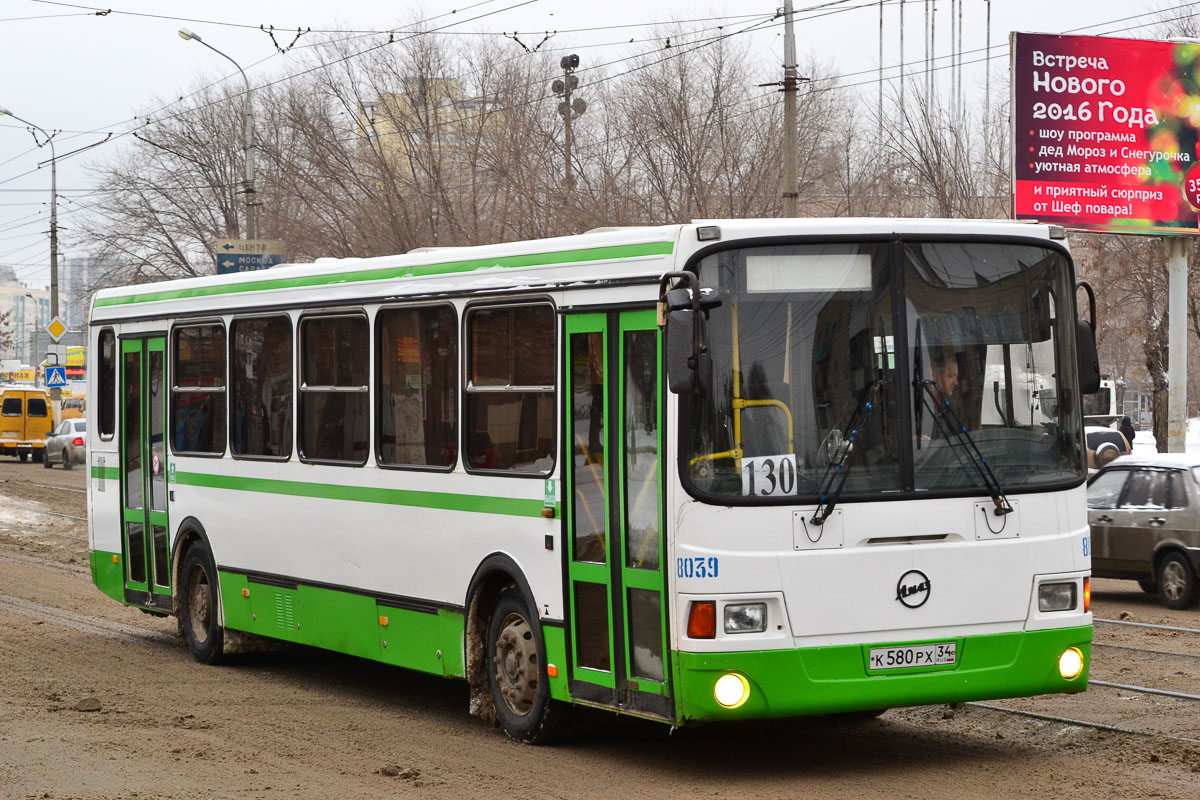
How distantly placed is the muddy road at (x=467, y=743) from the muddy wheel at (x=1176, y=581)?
276 cm

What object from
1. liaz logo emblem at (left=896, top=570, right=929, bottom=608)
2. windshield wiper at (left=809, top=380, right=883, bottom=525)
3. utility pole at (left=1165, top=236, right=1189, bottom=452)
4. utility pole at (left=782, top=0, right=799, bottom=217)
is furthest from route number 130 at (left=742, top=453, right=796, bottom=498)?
utility pole at (left=1165, top=236, right=1189, bottom=452)

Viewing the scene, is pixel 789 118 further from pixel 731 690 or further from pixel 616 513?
pixel 731 690

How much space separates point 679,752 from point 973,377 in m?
2.46

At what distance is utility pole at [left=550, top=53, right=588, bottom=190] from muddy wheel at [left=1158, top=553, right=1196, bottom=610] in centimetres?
2290

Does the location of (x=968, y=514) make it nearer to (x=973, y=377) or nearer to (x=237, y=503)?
(x=973, y=377)

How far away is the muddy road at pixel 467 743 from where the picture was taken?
306 inches

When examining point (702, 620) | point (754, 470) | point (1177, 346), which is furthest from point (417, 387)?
point (1177, 346)

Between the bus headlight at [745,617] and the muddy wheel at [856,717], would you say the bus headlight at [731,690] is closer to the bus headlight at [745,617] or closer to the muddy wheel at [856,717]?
the bus headlight at [745,617]

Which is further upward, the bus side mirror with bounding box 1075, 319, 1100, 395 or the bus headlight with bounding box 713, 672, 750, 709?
the bus side mirror with bounding box 1075, 319, 1100, 395

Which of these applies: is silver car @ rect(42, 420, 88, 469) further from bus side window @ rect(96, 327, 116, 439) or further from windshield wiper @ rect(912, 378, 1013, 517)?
windshield wiper @ rect(912, 378, 1013, 517)

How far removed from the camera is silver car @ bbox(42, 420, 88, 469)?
46.4 meters

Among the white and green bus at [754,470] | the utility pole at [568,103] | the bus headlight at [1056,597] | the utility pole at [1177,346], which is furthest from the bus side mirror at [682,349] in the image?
the utility pole at [568,103]

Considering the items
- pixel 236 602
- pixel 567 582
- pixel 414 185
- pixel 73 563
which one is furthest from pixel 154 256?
pixel 567 582

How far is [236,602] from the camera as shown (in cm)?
1232
